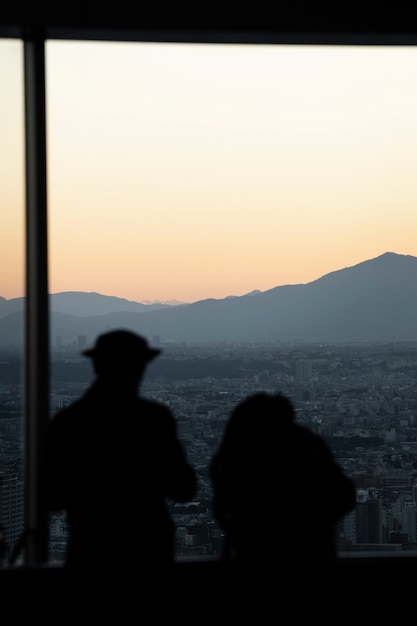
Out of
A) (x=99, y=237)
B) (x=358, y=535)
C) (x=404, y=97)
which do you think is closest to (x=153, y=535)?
(x=358, y=535)

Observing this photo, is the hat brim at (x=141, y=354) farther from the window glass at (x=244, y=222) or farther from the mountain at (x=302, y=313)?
the mountain at (x=302, y=313)

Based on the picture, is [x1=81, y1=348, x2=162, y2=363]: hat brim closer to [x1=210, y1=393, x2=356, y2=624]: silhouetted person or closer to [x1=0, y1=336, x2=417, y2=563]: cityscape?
[x1=210, y1=393, x2=356, y2=624]: silhouetted person

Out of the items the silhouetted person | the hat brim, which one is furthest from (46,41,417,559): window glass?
the silhouetted person

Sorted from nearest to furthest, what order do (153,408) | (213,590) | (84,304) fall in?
(153,408) < (213,590) < (84,304)

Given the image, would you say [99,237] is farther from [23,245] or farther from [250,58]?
[250,58]

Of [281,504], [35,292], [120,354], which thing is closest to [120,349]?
[120,354]

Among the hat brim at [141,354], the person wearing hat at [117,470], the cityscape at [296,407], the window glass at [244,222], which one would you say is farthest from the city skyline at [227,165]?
the person wearing hat at [117,470]

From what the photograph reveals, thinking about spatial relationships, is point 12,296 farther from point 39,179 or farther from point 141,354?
point 141,354
